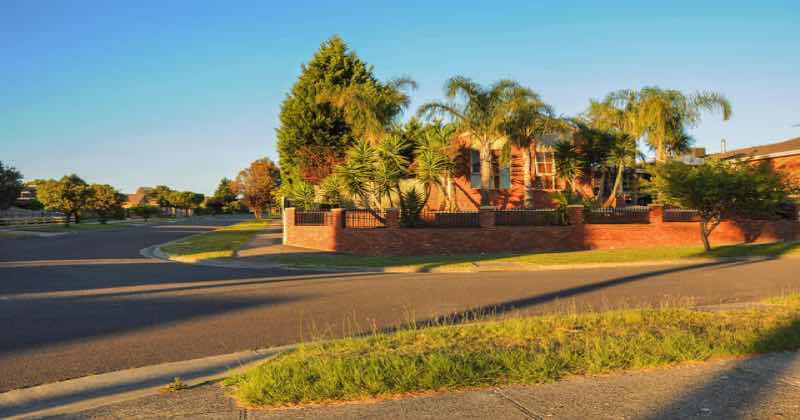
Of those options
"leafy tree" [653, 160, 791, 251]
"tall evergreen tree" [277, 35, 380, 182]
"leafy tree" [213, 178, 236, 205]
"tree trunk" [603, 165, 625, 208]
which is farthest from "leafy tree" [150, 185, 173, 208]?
"leafy tree" [653, 160, 791, 251]

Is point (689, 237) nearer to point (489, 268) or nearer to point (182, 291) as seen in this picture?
point (489, 268)

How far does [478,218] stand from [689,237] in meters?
10.1

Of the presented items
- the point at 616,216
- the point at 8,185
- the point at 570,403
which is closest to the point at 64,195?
the point at 8,185

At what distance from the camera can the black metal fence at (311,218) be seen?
23.5 m

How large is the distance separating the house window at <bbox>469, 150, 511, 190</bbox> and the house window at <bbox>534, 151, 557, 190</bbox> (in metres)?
1.80

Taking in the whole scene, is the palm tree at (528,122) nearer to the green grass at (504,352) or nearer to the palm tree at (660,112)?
the palm tree at (660,112)

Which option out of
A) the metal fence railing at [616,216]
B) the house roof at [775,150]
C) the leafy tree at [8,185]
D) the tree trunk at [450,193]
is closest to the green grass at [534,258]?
the metal fence railing at [616,216]

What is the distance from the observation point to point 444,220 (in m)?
22.4

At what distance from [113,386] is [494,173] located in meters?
27.3

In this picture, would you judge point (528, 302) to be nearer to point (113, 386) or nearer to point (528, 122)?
point (113, 386)

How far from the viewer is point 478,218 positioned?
73.9 ft

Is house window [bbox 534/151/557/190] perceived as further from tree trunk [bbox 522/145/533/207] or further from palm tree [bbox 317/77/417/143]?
palm tree [bbox 317/77/417/143]

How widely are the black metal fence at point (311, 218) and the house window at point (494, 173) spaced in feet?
34.5

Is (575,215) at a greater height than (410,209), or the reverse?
(410,209)
